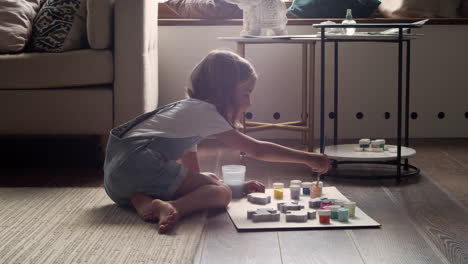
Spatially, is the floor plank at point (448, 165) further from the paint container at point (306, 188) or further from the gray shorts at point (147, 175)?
the gray shorts at point (147, 175)

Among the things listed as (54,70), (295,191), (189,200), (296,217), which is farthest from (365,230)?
(54,70)

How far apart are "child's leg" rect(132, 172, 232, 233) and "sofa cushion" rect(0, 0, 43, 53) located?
3.79 ft

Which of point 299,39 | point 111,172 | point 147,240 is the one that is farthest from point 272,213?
point 299,39

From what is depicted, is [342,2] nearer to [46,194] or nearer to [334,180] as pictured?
[334,180]

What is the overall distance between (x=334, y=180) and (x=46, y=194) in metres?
1.02

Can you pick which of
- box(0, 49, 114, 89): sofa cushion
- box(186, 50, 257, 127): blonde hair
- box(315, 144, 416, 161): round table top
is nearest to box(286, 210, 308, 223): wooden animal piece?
box(186, 50, 257, 127): blonde hair

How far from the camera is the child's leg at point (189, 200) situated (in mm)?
1875

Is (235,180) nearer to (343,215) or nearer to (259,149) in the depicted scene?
(259,149)

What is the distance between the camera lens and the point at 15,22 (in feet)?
9.52

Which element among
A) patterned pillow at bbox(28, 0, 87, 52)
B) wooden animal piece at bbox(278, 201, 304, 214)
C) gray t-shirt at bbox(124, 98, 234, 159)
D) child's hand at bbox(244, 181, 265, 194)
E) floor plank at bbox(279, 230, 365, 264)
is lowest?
floor plank at bbox(279, 230, 365, 264)

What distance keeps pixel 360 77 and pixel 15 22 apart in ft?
5.68

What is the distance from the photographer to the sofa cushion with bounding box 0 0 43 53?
279 centimetres

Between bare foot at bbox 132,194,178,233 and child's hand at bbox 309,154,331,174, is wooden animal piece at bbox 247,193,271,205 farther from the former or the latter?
bare foot at bbox 132,194,178,233

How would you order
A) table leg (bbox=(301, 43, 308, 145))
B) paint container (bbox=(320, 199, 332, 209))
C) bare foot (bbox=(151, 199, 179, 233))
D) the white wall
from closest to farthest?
bare foot (bbox=(151, 199, 179, 233)), paint container (bbox=(320, 199, 332, 209)), table leg (bbox=(301, 43, 308, 145)), the white wall
